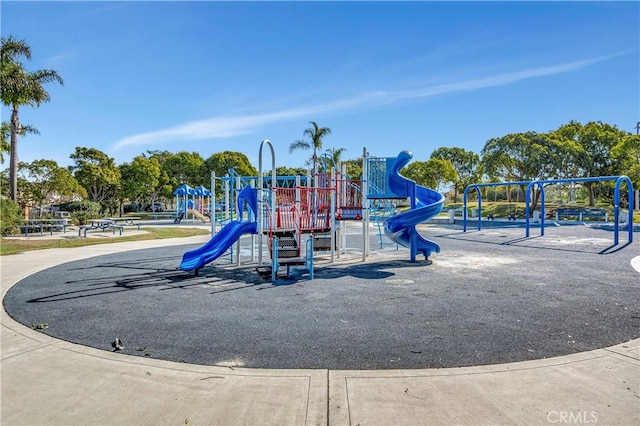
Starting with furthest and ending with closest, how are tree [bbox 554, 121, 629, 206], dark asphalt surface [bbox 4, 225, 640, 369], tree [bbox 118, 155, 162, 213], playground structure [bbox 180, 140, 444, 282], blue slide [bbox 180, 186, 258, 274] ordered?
tree [bbox 118, 155, 162, 213], tree [bbox 554, 121, 629, 206], playground structure [bbox 180, 140, 444, 282], blue slide [bbox 180, 186, 258, 274], dark asphalt surface [bbox 4, 225, 640, 369]

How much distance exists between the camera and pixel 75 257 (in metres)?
13.2

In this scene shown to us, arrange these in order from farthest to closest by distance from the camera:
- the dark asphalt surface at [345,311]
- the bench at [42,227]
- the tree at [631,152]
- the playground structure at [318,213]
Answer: the tree at [631,152]
the bench at [42,227]
the playground structure at [318,213]
the dark asphalt surface at [345,311]

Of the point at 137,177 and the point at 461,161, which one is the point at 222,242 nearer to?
the point at 137,177

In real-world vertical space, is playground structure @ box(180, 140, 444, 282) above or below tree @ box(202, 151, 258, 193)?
below

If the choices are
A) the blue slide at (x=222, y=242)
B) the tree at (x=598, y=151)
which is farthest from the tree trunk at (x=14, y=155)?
the tree at (x=598, y=151)

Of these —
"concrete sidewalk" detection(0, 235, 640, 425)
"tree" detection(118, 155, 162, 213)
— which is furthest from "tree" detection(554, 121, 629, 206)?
"tree" detection(118, 155, 162, 213)

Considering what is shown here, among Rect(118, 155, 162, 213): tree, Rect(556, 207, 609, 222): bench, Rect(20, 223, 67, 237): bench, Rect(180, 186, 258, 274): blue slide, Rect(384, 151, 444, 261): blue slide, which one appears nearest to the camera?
Rect(180, 186, 258, 274): blue slide

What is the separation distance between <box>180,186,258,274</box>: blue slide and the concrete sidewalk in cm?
522

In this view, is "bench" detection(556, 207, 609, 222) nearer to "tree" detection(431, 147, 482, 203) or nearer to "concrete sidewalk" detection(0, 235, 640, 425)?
"tree" detection(431, 147, 482, 203)

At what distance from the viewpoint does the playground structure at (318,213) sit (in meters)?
10.1

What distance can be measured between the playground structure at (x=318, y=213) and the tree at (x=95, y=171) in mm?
39591

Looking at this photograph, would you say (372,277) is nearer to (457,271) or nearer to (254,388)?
(457,271)

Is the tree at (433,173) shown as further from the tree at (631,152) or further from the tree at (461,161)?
the tree at (631,152)

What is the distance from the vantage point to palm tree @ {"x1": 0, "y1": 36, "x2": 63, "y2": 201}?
2428 cm
